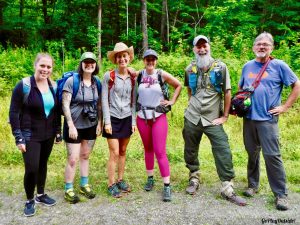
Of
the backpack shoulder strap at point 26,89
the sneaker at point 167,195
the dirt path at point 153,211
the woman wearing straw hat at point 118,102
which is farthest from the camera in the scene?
the sneaker at point 167,195

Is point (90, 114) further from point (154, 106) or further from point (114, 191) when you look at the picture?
point (114, 191)

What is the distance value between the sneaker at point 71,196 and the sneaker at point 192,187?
1.54 m

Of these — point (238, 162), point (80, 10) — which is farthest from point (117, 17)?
point (238, 162)

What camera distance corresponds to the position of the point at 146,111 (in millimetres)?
4301

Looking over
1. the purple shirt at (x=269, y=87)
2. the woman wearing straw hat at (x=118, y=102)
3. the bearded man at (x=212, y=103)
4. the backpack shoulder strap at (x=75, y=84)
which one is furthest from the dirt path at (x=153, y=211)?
the backpack shoulder strap at (x=75, y=84)

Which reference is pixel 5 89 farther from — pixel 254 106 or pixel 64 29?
pixel 64 29

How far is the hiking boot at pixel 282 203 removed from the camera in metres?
4.02

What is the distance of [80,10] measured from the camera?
19.7 meters

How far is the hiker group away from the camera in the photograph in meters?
3.91

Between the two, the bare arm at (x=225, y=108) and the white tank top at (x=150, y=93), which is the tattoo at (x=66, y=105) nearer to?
the white tank top at (x=150, y=93)

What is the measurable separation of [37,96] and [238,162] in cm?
375

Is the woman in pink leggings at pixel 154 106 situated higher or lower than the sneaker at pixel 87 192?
higher

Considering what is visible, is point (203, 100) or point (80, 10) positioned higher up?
point (80, 10)

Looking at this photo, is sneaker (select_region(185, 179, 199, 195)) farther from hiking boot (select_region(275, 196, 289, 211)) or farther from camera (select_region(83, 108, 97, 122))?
camera (select_region(83, 108, 97, 122))
